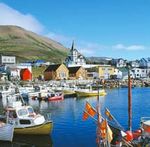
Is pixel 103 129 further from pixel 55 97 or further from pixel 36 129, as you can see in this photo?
pixel 55 97

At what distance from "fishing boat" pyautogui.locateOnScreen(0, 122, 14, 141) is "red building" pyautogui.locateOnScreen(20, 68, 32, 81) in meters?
107

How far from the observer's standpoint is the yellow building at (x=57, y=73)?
149 meters

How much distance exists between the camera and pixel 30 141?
41.9 m

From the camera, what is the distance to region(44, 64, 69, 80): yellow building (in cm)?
14875

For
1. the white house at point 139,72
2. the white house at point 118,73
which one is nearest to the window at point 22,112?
the white house at point 118,73

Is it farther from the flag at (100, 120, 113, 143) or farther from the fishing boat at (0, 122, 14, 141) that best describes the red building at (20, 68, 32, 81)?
the flag at (100, 120, 113, 143)

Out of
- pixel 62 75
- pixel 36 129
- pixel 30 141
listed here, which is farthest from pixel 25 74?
pixel 30 141

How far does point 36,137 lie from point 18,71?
112257mm

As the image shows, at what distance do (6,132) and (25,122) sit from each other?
3.06 meters

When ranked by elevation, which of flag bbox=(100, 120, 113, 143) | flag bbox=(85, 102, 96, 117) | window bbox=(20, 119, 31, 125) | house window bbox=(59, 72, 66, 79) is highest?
house window bbox=(59, 72, 66, 79)

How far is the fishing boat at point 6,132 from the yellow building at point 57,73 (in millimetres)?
106705

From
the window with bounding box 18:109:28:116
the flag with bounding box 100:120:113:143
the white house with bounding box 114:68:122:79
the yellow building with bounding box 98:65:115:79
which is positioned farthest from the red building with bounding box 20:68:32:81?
the flag with bounding box 100:120:113:143

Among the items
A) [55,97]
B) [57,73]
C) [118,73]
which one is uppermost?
[118,73]

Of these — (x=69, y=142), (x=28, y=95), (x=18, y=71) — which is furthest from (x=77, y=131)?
(x=18, y=71)
